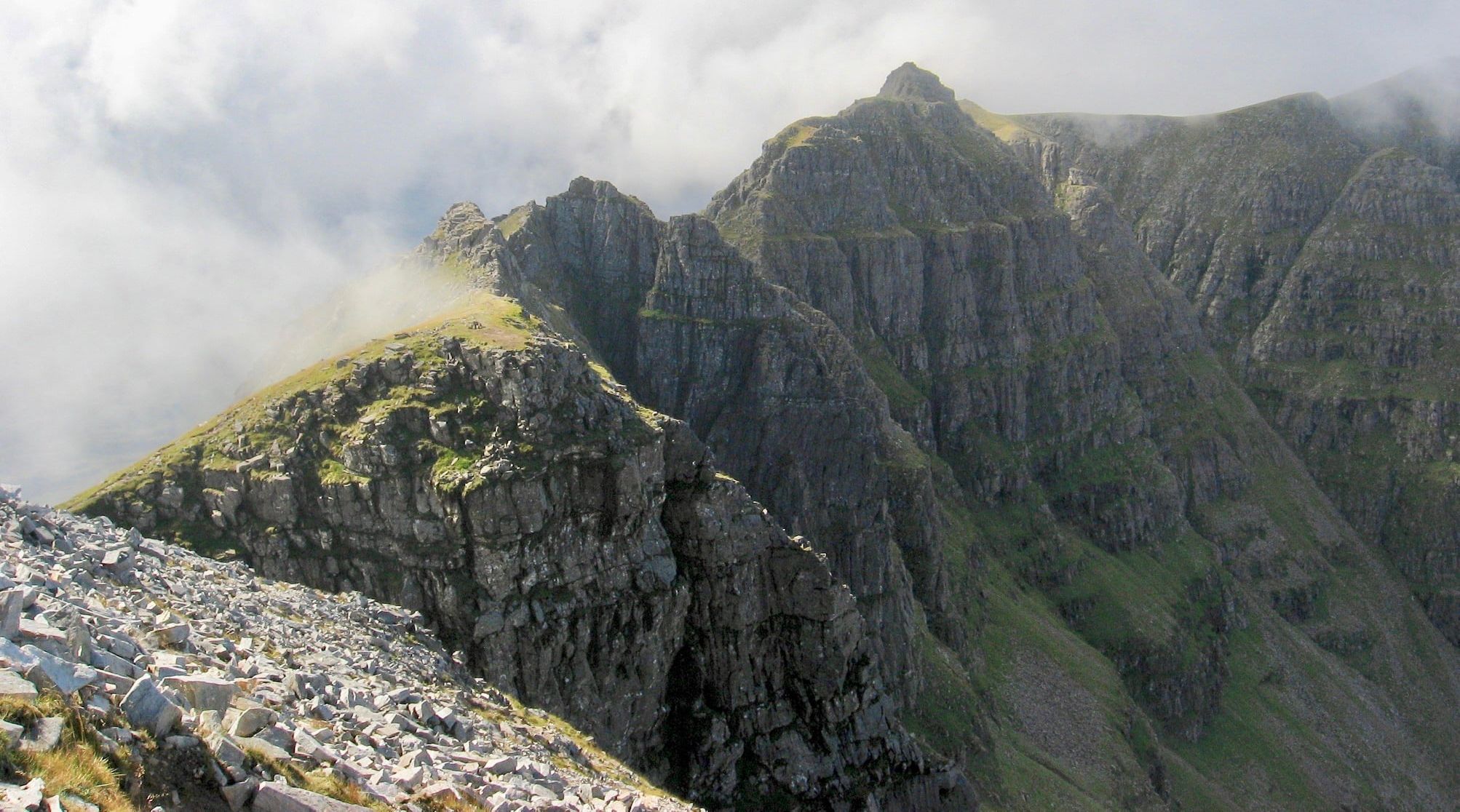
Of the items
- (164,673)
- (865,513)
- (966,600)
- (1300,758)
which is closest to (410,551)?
(164,673)

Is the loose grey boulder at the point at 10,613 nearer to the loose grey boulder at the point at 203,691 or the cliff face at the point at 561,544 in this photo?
the loose grey boulder at the point at 203,691

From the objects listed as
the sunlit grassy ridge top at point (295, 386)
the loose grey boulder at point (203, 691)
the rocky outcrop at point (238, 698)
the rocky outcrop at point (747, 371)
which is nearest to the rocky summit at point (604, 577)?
the loose grey boulder at point (203, 691)

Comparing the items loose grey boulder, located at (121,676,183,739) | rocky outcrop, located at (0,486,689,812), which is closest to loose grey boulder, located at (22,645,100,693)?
rocky outcrop, located at (0,486,689,812)

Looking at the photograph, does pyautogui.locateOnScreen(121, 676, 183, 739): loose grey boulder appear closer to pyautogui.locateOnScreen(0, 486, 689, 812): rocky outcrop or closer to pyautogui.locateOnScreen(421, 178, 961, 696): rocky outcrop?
pyautogui.locateOnScreen(0, 486, 689, 812): rocky outcrop

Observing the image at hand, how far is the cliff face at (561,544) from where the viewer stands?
70.9 m

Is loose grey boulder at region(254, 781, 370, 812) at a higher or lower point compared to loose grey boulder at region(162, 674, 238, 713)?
lower

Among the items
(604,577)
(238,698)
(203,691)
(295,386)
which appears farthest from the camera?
(295,386)

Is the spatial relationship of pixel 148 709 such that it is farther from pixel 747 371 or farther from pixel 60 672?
pixel 747 371

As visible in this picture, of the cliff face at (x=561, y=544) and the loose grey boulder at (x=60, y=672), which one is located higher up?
the loose grey boulder at (x=60, y=672)

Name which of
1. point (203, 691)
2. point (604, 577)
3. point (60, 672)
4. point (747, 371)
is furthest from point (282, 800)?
point (747, 371)

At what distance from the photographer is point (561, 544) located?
74.0 metres

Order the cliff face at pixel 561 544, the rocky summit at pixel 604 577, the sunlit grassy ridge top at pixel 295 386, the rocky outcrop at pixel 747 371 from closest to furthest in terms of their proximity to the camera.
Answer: the rocky summit at pixel 604 577 < the cliff face at pixel 561 544 < the sunlit grassy ridge top at pixel 295 386 < the rocky outcrop at pixel 747 371

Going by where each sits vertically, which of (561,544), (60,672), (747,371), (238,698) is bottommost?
(561,544)

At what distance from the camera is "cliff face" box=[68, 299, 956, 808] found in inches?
2793
